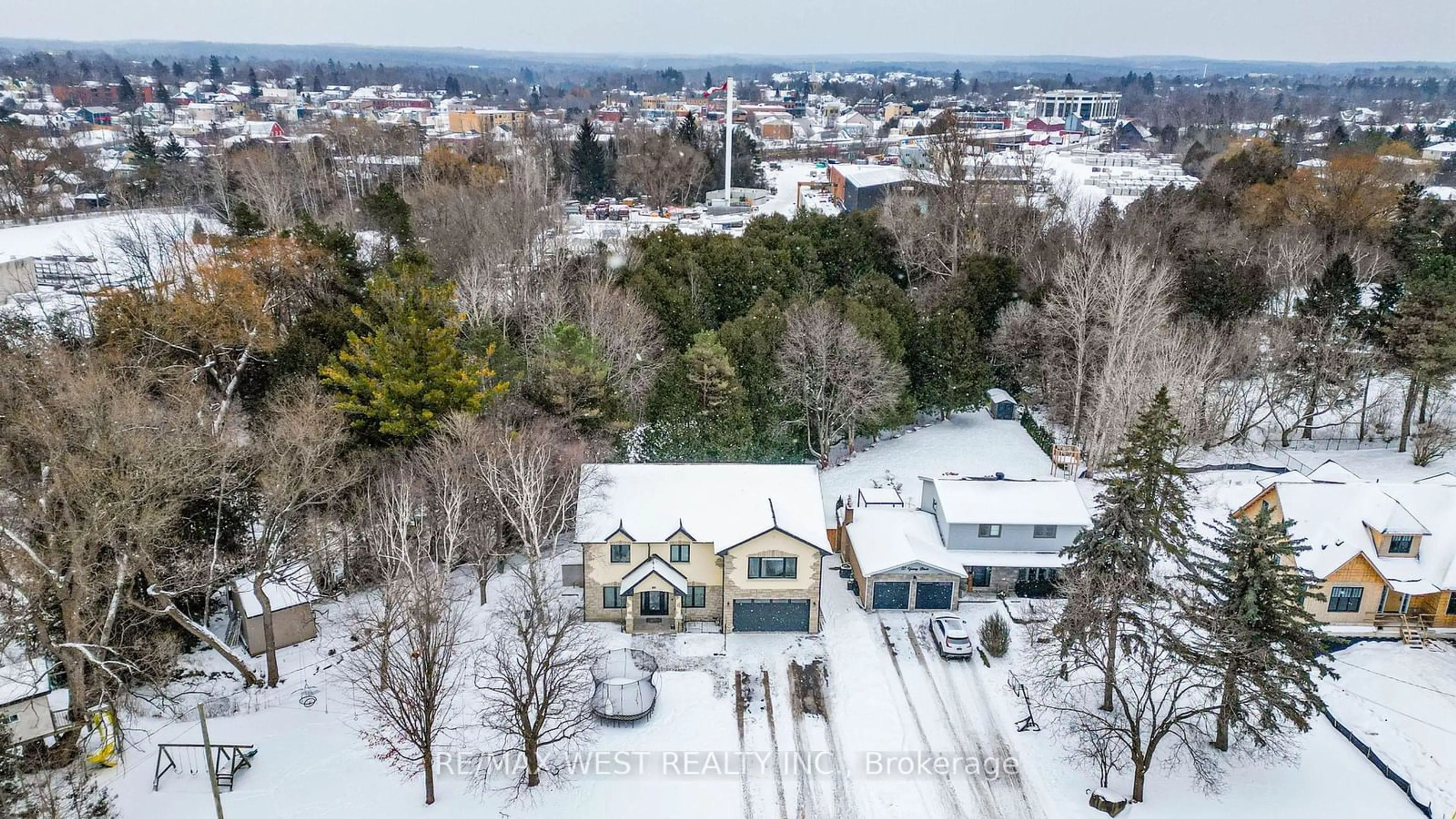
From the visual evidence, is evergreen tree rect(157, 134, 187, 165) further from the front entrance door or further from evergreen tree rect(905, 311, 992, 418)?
the front entrance door

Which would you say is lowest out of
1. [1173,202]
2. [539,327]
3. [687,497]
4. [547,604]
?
[547,604]

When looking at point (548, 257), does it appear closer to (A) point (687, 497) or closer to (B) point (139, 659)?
(A) point (687, 497)

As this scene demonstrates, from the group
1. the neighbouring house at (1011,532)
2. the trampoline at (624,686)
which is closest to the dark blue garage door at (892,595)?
the neighbouring house at (1011,532)

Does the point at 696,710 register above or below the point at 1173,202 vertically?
below

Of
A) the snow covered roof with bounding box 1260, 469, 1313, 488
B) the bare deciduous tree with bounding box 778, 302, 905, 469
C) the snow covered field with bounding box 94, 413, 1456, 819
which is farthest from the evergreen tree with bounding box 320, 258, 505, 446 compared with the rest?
the snow covered roof with bounding box 1260, 469, 1313, 488

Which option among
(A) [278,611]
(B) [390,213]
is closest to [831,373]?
(A) [278,611]

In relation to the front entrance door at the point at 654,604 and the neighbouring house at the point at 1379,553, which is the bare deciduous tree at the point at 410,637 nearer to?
the front entrance door at the point at 654,604

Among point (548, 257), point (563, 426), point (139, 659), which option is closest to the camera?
point (139, 659)

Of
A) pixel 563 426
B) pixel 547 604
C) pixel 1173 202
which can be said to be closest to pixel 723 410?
pixel 563 426
